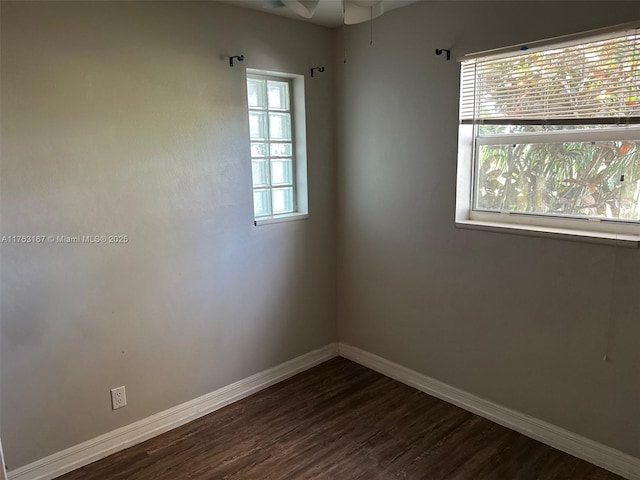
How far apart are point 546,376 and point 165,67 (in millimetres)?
2581

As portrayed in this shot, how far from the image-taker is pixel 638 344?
6.78ft

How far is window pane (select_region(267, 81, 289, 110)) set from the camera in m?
2.98

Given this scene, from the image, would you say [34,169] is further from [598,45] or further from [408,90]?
[598,45]

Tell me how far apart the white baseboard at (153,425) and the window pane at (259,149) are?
1.46 meters

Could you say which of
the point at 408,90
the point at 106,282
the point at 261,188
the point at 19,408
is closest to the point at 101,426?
the point at 19,408

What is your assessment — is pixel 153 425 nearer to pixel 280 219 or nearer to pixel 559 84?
pixel 280 219

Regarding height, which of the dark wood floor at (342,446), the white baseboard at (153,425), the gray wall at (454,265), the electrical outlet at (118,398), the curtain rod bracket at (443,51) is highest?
the curtain rod bracket at (443,51)

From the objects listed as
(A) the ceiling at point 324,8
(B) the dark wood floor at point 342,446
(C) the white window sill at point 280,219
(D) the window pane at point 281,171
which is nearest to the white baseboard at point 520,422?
(B) the dark wood floor at point 342,446

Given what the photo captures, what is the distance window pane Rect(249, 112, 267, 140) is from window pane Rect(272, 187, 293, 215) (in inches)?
14.6

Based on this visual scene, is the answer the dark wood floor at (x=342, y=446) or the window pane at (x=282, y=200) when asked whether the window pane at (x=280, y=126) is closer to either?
the window pane at (x=282, y=200)

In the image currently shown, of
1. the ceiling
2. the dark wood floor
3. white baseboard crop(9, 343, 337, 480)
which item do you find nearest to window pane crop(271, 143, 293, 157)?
the ceiling

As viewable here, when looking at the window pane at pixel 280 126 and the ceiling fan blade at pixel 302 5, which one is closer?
the ceiling fan blade at pixel 302 5

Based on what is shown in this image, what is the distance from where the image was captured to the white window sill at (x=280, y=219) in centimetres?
291

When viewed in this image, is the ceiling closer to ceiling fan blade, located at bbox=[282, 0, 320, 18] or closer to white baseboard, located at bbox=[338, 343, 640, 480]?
ceiling fan blade, located at bbox=[282, 0, 320, 18]
